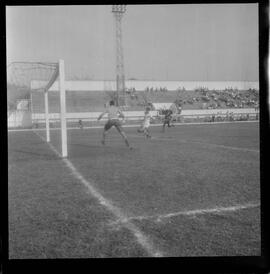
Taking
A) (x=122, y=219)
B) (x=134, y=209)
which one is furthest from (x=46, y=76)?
(x=122, y=219)

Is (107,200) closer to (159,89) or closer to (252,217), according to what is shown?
(252,217)

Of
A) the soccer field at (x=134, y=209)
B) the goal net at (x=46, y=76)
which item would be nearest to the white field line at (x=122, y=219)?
the soccer field at (x=134, y=209)

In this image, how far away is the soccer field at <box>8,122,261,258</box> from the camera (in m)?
3.42

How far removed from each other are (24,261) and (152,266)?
43.5 inches

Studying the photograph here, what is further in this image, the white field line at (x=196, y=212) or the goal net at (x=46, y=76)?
the goal net at (x=46, y=76)

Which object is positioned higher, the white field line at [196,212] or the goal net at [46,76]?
the goal net at [46,76]

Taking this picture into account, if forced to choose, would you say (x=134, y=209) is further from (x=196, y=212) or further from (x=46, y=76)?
(x=46, y=76)

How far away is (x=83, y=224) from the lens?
155 inches

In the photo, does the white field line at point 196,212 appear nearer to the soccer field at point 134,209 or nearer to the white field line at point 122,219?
the soccer field at point 134,209

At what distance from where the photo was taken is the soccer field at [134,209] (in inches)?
135

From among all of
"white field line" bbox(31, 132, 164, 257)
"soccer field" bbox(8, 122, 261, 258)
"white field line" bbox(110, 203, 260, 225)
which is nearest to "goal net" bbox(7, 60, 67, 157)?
"soccer field" bbox(8, 122, 261, 258)

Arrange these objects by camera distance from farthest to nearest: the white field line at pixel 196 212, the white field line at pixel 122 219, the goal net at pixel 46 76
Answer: the goal net at pixel 46 76
the white field line at pixel 196 212
the white field line at pixel 122 219

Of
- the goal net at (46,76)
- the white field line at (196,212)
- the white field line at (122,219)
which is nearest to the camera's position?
the white field line at (122,219)

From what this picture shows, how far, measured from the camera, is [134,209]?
14.6 ft
